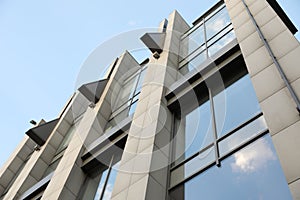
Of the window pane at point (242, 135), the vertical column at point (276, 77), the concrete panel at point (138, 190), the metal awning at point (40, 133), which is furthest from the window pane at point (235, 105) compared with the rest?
the metal awning at point (40, 133)

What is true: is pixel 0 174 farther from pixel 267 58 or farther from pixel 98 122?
pixel 267 58

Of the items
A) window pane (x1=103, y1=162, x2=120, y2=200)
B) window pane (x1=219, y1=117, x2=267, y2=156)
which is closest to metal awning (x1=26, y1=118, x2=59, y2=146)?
window pane (x1=103, y1=162, x2=120, y2=200)

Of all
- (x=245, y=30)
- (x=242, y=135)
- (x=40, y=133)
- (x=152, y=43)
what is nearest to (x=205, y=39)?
(x=152, y=43)

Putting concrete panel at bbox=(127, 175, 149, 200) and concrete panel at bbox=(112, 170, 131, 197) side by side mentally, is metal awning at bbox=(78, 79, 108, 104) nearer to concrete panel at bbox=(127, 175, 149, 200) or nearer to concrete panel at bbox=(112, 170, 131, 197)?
concrete panel at bbox=(112, 170, 131, 197)

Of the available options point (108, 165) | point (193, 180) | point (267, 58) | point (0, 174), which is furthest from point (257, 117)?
point (0, 174)

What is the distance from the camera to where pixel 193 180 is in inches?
342

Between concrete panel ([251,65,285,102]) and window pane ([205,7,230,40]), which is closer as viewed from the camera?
concrete panel ([251,65,285,102])

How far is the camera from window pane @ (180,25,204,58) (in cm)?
1644

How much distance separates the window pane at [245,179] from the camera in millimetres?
6703

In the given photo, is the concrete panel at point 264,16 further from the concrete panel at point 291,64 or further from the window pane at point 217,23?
the window pane at point 217,23

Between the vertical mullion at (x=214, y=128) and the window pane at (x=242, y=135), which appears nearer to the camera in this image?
the window pane at (x=242, y=135)

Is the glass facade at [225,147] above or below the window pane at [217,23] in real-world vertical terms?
below

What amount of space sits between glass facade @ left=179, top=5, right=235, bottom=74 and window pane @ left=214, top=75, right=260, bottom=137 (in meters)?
3.37

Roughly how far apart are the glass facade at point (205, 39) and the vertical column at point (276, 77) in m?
3.13
